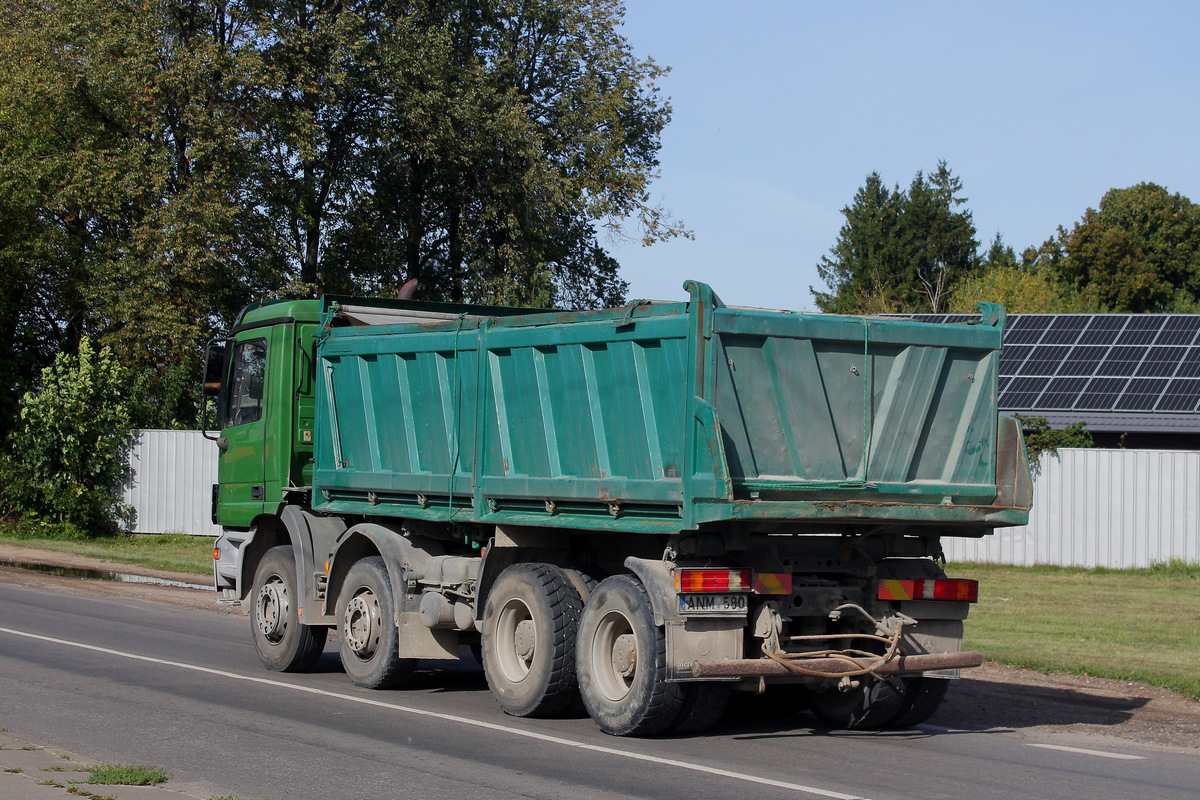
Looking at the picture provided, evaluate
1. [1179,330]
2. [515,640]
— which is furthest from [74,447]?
[1179,330]

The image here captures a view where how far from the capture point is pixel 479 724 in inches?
368

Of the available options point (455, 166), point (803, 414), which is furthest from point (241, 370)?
point (455, 166)

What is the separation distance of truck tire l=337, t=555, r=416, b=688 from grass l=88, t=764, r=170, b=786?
3.63 m

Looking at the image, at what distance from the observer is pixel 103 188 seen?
32.0 meters

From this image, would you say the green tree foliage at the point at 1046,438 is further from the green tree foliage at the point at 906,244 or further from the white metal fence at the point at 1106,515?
the green tree foliage at the point at 906,244

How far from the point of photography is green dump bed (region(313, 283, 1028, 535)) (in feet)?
27.1

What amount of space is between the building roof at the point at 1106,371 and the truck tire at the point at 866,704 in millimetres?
19537

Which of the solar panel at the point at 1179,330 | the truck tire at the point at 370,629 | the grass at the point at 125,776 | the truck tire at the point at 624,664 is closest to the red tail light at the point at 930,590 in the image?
the truck tire at the point at 624,664

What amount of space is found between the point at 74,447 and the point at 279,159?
9.73 meters

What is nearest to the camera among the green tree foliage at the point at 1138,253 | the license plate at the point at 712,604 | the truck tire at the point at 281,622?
the license plate at the point at 712,604

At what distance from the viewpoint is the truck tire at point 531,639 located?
9.28 m

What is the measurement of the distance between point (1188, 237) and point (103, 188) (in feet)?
204

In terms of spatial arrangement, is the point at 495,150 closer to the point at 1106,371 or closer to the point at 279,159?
the point at 279,159

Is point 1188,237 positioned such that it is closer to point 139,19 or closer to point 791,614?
point 139,19
